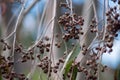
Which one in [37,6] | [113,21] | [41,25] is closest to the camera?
[113,21]

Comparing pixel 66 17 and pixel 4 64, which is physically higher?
pixel 66 17

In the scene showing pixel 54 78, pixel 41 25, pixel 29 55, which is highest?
pixel 41 25

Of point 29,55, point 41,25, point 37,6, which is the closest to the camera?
point 29,55

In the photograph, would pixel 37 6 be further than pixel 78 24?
Yes

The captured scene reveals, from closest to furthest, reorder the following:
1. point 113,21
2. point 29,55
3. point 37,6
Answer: point 113,21, point 29,55, point 37,6

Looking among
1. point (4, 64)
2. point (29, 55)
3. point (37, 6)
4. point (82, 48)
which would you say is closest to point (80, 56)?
point (82, 48)

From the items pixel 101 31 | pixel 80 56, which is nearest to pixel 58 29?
pixel 80 56

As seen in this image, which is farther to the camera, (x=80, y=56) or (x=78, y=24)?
(x=80, y=56)

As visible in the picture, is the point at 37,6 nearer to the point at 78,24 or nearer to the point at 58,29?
the point at 58,29

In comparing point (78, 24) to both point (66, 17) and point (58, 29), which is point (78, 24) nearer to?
point (66, 17)
